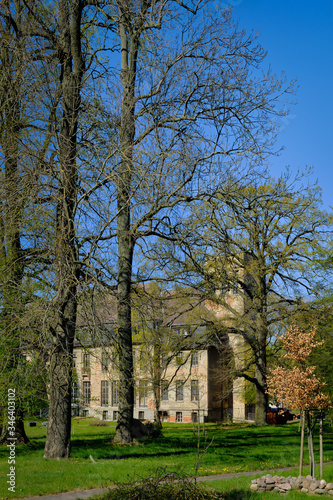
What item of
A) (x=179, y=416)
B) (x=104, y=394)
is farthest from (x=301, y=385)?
(x=104, y=394)

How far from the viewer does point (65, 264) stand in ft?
37.3

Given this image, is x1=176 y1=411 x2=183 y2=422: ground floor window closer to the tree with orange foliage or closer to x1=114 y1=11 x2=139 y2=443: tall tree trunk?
x1=114 y1=11 x2=139 y2=443: tall tree trunk

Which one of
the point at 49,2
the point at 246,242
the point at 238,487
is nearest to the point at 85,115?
the point at 49,2

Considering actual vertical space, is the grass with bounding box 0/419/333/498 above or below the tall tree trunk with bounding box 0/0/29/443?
below

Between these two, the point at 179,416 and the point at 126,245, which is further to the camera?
the point at 179,416

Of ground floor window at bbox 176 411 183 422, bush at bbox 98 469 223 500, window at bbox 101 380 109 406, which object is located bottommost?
ground floor window at bbox 176 411 183 422

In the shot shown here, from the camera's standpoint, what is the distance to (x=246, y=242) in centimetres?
2583

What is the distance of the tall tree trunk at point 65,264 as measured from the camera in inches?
458

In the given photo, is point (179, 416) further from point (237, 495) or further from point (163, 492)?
point (163, 492)

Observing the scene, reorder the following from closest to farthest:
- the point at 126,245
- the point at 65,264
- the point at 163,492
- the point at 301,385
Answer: the point at 163,492, the point at 301,385, the point at 65,264, the point at 126,245

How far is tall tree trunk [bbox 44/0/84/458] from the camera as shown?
11.6m

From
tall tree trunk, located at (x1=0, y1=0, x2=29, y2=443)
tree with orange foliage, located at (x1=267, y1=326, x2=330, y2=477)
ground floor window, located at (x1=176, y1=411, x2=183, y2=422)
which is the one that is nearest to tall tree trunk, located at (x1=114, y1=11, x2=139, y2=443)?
tall tree trunk, located at (x1=0, y1=0, x2=29, y2=443)

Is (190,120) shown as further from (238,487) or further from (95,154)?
(238,487)

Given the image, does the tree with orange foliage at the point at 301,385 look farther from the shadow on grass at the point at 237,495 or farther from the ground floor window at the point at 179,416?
the ground floor window at the point at 179,416
